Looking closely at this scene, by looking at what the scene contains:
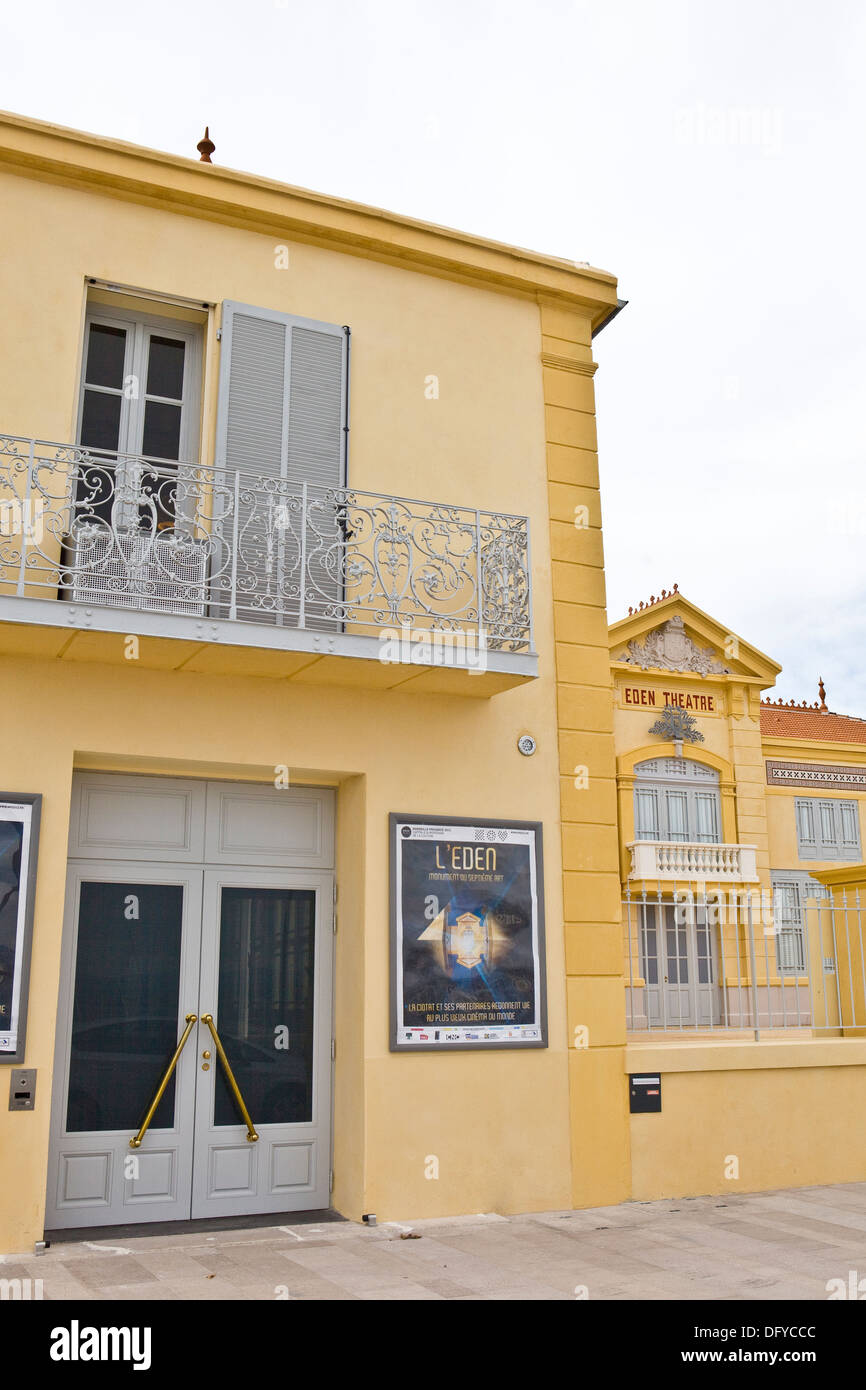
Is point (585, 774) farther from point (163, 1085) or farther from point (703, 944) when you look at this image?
point (703, 944)

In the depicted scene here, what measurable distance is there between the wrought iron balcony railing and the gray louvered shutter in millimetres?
21

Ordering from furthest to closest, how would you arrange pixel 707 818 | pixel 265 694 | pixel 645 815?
pixel 707 818, pixel 645 815, pixel 265 694

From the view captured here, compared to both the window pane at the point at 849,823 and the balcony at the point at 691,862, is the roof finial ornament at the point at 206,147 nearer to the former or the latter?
the balcony at the point at 691,862

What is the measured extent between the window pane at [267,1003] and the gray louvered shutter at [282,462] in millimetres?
1949

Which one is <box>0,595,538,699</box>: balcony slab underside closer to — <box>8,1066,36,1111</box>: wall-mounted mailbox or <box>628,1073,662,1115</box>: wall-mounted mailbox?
<box>8,1066,36,1111</box>: wall-mounted mailbox

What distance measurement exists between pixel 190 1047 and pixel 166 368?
458 centimetres

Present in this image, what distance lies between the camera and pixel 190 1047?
7.16 meters

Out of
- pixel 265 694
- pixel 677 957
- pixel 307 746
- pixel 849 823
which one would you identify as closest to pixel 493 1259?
pixel 307 746

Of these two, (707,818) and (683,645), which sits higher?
(683,645)

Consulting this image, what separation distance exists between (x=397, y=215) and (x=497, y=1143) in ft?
21.6

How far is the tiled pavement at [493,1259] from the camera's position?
549 cm

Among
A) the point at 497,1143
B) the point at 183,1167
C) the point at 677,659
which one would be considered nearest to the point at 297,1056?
the point at 183,1167

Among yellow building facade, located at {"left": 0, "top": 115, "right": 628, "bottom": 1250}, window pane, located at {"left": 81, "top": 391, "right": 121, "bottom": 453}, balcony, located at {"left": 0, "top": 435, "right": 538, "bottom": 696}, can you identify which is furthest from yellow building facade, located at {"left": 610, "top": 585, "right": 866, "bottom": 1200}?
window pane, located at {"left": 81, "top": 391, "right": 121, "bottom": 453}

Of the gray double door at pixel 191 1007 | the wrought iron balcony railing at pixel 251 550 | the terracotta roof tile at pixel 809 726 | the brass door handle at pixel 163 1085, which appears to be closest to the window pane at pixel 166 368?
the wrought iron balcony railing at pixel 251 550
